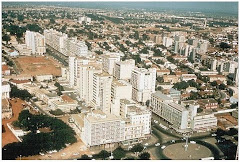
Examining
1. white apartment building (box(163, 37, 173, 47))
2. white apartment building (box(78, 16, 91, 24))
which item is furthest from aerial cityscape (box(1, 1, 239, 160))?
white apartment building (box(78, 16, 91, 24))

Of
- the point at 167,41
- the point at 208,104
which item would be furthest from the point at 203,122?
the point at 167,41

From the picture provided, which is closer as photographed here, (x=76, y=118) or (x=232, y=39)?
(x=76, y=118)

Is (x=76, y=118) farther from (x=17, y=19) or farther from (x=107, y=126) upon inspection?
(x=17, y=19)

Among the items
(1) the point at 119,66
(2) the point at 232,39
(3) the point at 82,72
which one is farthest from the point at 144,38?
(3) the point at 82,72

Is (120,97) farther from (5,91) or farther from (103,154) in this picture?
(5,91)

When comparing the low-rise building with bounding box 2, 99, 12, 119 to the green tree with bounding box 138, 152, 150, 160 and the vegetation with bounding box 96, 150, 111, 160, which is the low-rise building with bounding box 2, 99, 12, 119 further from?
the green tree with bounding box 138, 152, 150, 160
